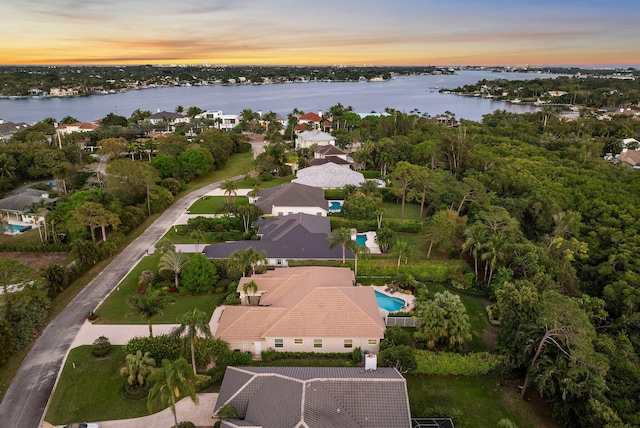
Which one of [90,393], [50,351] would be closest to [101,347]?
[50,351]

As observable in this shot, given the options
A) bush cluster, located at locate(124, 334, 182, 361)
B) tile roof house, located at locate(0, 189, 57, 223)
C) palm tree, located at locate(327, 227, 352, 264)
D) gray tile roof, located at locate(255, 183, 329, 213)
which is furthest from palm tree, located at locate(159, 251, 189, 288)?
tile roof house, located at locate(0, 189, 57, 223)

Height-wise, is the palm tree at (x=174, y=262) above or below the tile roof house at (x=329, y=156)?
below

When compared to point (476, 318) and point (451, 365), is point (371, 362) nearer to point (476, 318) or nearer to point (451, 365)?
point (451, 365)

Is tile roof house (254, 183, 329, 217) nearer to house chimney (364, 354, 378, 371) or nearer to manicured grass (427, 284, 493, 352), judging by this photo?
manicured grass (427, 284, 493, 352)

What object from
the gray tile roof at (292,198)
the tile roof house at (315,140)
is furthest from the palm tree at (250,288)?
the tile roof house at (315,140)

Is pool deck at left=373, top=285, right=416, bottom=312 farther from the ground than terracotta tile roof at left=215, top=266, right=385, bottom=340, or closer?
closer

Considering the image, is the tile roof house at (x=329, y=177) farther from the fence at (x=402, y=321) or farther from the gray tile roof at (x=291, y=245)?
the fence at (x=402, y=321)
